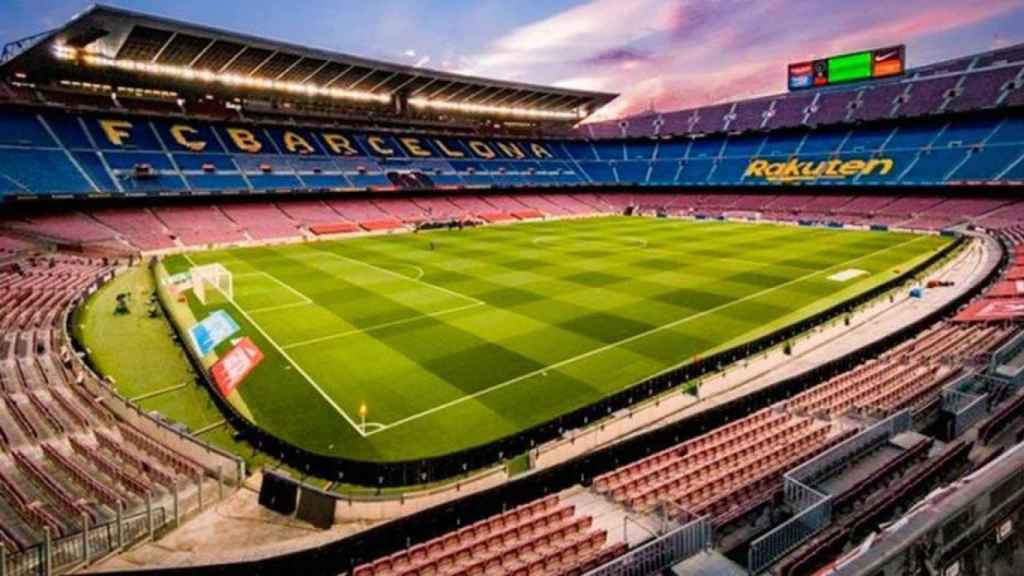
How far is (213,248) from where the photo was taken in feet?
153

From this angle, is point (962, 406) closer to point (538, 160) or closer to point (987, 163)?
point (987, 163)

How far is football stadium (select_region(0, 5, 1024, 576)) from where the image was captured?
930 cm

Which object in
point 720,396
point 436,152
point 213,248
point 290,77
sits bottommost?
point 720,396

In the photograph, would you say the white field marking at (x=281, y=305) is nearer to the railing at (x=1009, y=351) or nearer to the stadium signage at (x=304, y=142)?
the railing at (x=1009, y=351)

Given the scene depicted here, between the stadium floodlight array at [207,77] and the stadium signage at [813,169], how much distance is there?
4765cm

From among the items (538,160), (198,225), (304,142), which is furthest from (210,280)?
(538,160)

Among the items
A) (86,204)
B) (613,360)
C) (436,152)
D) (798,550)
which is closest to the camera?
(798,550)

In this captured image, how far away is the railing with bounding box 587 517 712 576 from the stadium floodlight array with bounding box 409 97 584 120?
72076 mm

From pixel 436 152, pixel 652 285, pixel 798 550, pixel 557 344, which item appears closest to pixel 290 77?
pixel 436 152

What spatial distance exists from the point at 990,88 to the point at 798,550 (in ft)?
248

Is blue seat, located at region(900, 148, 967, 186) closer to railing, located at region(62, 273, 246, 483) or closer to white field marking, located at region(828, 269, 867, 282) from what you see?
white field marking, located at region(828, 269, 867, 282)

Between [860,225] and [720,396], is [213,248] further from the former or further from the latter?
[860,225]

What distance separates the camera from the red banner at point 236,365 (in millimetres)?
14734

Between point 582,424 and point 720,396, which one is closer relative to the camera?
point 582,424
